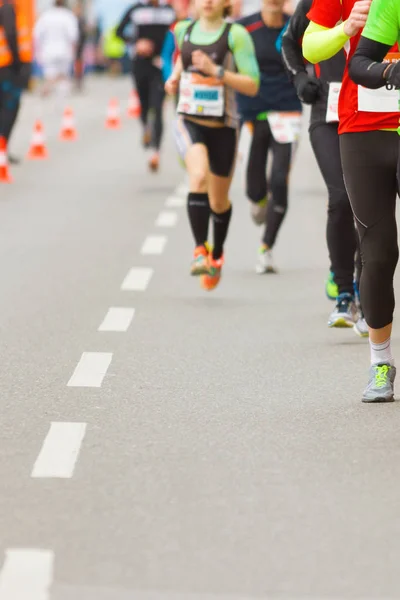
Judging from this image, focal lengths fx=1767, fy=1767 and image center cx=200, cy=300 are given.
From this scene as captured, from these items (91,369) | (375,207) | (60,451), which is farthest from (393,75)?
(91,369)

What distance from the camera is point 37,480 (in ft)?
17.7

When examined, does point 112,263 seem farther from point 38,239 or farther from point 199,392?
point 199,392

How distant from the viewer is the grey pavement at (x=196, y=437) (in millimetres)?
4465

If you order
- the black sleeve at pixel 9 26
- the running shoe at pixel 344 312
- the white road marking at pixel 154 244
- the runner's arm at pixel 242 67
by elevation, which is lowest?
the black sleeve at pixel 9 26

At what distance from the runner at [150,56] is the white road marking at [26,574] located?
1547 cm

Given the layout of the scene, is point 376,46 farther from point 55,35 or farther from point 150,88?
point 55,35

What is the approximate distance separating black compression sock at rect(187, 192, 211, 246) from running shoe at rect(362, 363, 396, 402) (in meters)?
3.59

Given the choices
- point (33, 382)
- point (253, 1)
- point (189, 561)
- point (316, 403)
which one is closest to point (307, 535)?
point (189, 561)

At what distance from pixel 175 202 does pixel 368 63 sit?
424 inches

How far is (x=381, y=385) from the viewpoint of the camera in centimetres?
689

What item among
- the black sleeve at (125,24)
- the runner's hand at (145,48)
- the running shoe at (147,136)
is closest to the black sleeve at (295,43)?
the runner's hand at (145,48)

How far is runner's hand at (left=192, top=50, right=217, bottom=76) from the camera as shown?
9.98 meters

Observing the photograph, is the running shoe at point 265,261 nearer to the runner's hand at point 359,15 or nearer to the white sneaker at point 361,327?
the white sneaker at point 361,327

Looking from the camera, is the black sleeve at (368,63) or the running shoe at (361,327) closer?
the black sleeve at (368,63)
